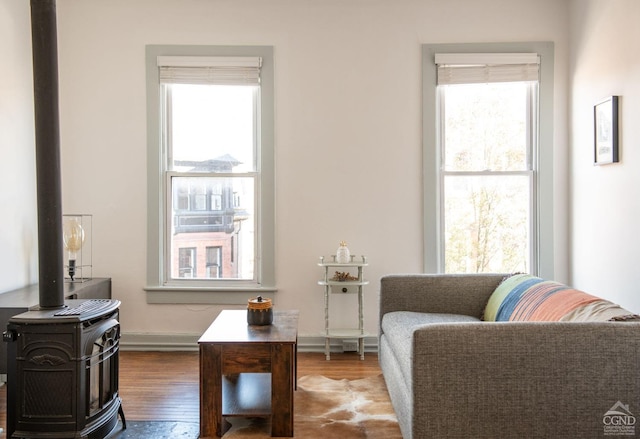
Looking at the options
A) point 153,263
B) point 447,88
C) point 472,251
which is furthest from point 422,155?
point 153,263

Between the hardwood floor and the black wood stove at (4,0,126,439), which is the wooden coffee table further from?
the black wood stove at (4,0,126,439)

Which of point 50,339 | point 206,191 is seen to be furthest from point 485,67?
point 50,339

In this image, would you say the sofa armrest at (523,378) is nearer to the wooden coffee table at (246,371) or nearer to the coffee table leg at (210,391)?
the wooden coffee table at (246,371)

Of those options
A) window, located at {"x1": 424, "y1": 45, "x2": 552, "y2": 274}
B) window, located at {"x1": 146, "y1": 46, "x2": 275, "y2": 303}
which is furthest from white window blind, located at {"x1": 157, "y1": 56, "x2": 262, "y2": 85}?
window, located at {"x1": 424, "y1": 45, "x2": 552, "y2": 274}

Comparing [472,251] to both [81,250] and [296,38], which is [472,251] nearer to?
[296,38]

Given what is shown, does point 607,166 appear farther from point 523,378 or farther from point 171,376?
point 171,376

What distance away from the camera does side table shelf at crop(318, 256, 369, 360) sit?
4.43 metres

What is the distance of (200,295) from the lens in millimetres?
4734

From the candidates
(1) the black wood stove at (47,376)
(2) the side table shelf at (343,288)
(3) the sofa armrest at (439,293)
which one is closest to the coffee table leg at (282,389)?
(1) the black wood stove at (47,376)

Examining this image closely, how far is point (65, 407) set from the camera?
2.65 meters

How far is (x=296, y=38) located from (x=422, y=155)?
4.89 feet

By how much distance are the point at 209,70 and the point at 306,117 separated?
94 cm

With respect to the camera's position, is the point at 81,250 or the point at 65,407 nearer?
the point at 65,407

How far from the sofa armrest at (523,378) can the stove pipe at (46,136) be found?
6.21ft
